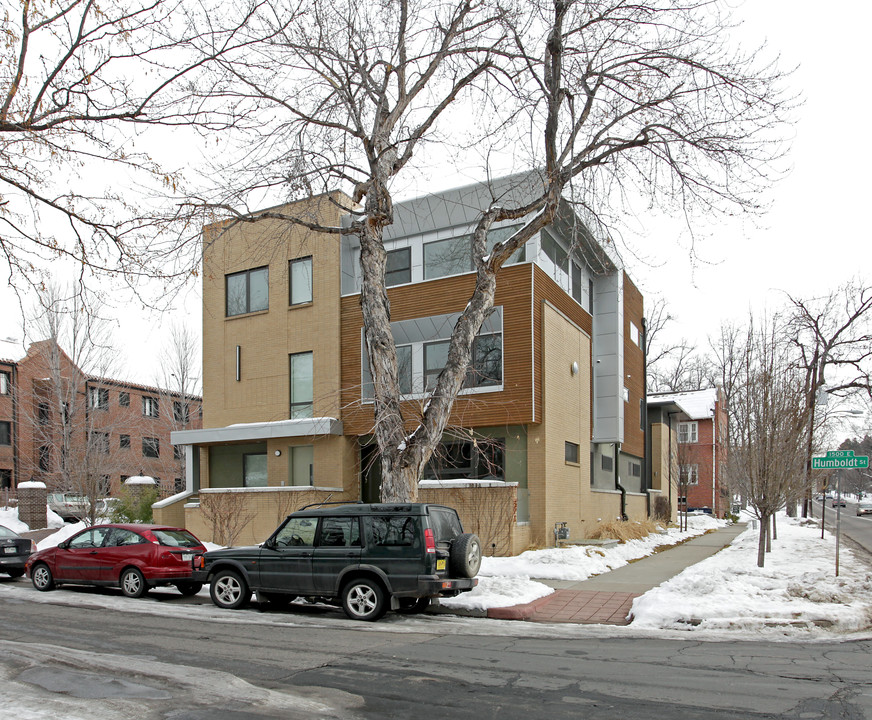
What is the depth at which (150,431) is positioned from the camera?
4791 centimetres

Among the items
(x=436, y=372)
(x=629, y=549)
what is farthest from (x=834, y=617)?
(x=436, y=372)

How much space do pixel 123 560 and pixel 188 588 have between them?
1.31 m

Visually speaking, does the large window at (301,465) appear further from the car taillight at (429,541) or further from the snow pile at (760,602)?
the snow pile at (760,602)

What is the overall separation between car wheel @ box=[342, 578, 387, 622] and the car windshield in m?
4.82

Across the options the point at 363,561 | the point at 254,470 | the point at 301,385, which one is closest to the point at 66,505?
the point at 254,470

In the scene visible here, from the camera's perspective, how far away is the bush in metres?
25.7

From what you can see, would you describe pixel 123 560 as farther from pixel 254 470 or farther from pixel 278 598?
pixel 254 470

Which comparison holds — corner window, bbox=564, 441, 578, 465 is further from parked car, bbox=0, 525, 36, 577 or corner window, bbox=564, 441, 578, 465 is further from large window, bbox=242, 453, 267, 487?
parked car, bbox=0, 525, 36, 577

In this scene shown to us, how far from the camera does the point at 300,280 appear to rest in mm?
24031

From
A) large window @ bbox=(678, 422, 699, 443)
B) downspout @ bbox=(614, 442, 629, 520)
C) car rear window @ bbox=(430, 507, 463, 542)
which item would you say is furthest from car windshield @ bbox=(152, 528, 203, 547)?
large window @ bbox=(678, 422, 699, 443)

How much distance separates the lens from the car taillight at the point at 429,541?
11125mm

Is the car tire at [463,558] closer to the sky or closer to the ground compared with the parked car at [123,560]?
closer to the sky

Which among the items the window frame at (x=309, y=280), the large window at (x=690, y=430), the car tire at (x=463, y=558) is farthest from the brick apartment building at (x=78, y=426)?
the large window at (x=690, y=430)

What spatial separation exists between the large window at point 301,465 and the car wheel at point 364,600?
11790 mm
